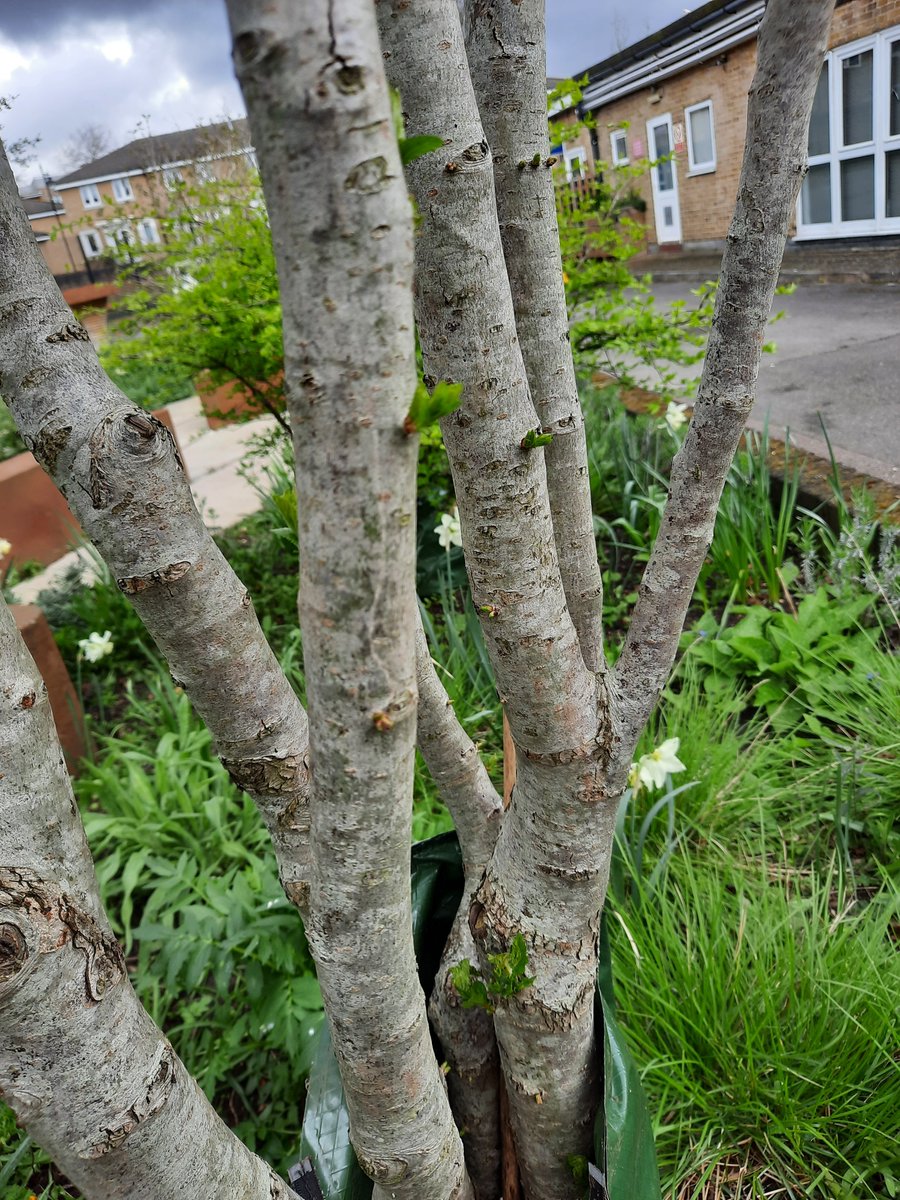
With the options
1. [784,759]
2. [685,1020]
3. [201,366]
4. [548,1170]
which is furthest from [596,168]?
[548,1170]

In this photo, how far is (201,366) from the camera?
3.97 m

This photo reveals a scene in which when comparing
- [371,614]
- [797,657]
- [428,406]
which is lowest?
[797,657]

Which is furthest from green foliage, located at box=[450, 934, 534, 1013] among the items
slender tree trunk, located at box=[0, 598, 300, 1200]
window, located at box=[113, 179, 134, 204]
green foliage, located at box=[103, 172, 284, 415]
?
window, located at box=[113, 179, 134, 204]

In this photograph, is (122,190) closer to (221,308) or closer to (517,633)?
(221,308)

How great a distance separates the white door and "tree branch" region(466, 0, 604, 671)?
13623 mm

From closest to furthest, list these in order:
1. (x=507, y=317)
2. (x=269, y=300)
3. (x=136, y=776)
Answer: (x=507, y=317)
(x=136, y=776)
(x=269, y=300)

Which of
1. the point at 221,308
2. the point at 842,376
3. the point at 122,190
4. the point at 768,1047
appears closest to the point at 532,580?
the point at 768,1047

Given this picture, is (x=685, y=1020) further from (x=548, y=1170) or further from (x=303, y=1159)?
(x=303, y=1159)

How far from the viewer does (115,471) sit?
2.60ft

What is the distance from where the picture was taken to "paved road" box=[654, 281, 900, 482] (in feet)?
14.6

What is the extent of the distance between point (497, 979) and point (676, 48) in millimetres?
13415

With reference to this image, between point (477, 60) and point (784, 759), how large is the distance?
2.02 m

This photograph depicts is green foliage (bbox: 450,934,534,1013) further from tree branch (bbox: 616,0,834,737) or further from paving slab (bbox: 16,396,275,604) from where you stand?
paving slab (bbox: 16,396,275,604)

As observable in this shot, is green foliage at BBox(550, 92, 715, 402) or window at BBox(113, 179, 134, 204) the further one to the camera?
window at BBox(113, 179, 134, 204)
